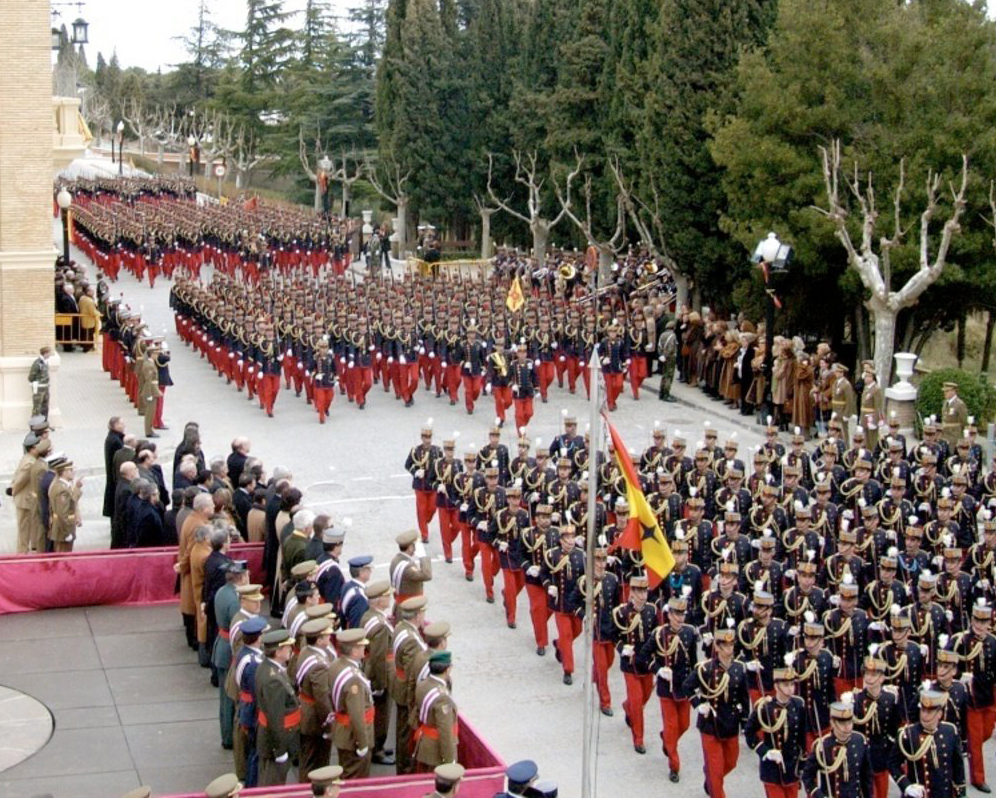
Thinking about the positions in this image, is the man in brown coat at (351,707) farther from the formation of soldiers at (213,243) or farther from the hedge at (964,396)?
the formation of soldiers at (213,243)

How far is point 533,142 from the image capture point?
41.9 metres

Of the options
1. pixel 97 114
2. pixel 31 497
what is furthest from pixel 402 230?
pixel 97 114

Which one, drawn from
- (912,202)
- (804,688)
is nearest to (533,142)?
(912,202)

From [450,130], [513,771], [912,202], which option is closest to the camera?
[513,771]

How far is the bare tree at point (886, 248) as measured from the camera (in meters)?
23.7

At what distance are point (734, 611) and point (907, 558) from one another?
2275 mm

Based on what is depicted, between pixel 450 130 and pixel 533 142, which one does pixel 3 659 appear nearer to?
pixel 533 142

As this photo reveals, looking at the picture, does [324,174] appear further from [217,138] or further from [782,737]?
[782,737]

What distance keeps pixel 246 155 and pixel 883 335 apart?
175ft

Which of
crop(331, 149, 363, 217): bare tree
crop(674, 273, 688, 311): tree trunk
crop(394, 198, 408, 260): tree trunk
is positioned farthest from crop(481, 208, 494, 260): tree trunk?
crop(674, 273, 688, 311): tree trunk

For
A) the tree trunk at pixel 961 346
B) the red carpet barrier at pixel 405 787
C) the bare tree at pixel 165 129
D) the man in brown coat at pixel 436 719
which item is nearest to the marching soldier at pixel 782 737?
the red carpet barrier at pixel 405 787

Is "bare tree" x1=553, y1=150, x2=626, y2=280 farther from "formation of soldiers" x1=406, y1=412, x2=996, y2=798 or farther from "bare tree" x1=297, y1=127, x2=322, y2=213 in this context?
"bare tree" x1=297, y1=127, x2=322, y2=213

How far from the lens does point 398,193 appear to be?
47.5 metres

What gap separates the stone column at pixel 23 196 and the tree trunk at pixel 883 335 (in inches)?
505
